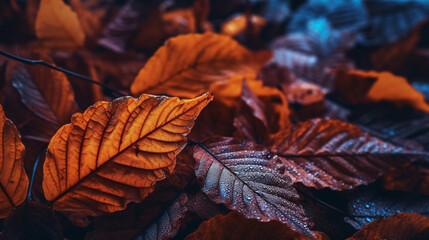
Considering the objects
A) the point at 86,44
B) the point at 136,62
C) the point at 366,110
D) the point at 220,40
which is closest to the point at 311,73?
the point at 366,110

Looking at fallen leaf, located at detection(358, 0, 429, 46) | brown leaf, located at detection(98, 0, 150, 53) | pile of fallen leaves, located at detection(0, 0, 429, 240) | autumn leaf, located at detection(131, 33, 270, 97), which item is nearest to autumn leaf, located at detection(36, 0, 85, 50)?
pile of fallen leaves, located at detection(0, 0, 429, 240)

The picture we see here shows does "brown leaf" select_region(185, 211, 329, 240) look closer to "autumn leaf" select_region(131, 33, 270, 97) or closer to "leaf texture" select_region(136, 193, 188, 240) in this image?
"leaf texture" select_region(136, 193, 188, 240)

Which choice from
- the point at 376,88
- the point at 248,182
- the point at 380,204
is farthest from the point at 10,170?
the point at 376,88

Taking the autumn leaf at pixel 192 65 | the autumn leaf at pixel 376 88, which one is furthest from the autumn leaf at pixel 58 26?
the autumn leaf at pixel 376 88

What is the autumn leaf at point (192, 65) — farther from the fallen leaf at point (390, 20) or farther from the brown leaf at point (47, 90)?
the fallen leaf at point (390, 20)

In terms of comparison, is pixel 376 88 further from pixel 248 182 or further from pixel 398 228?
pixel 248 182

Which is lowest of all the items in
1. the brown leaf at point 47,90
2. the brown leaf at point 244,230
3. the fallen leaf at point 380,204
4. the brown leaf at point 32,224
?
the fallen leaf at point 380,204

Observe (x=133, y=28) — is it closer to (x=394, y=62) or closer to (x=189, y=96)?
(x=189, y=96)
